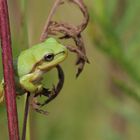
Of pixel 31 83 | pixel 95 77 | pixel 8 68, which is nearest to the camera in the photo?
pixel 8 68

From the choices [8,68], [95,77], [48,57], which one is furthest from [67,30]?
[95,77]

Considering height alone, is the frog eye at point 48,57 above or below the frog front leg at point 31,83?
above

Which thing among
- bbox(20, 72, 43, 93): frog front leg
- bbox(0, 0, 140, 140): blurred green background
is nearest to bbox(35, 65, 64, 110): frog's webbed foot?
bbox(20, 72, 43, 93): frog front leg

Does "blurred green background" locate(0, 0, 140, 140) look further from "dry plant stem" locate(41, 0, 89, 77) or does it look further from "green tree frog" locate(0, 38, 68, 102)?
"dry plant stem" locate(41, 0, 89, 77)

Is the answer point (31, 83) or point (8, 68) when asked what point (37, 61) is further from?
point (8, 68)

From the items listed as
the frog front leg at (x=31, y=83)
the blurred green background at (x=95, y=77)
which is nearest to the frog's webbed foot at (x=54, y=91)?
the frog front leg at (x=31, y=83)

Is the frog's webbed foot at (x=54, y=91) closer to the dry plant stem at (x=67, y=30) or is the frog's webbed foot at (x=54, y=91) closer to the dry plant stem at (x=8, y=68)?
the dry plant stem at (x=67, y=30)

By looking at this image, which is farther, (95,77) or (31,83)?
(95,77)
